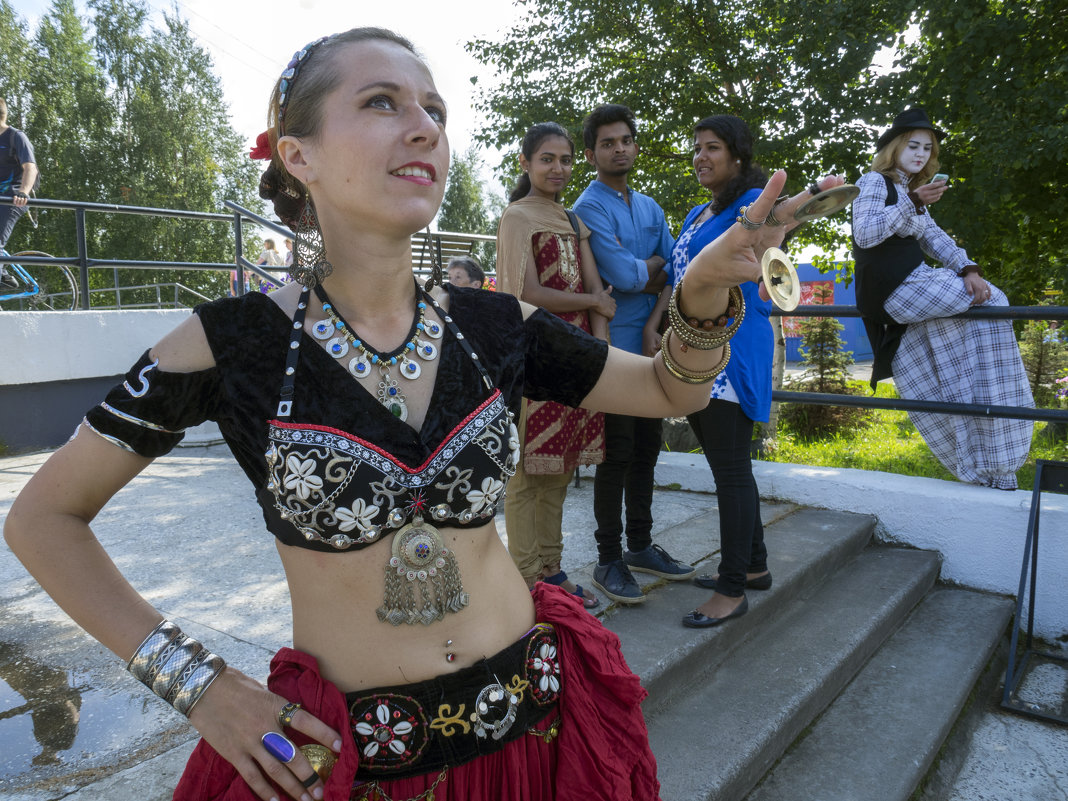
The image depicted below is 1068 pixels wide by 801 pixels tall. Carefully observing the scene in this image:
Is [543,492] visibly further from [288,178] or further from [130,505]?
[130,505]

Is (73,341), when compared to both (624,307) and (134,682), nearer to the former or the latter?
(134,682)

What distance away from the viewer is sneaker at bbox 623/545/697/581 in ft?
11.5

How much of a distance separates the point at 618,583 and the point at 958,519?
2.12 m

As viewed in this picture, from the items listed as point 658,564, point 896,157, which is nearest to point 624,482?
point 658,564

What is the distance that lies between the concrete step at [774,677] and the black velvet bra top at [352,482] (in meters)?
1.50

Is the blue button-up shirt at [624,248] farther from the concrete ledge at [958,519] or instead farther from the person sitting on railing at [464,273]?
the person sitting on railing at [464,273]

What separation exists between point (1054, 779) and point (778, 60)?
654 centimetres

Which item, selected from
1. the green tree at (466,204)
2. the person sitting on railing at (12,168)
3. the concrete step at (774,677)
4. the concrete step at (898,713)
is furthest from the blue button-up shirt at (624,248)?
the green tree at (466,204)

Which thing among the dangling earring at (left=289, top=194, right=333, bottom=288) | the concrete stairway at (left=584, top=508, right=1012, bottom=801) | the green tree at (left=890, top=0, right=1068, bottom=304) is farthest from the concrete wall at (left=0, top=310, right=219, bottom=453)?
the green tree at (left=890, top=0, right=1068, bottom=304)

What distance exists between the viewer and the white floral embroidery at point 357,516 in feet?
3.78

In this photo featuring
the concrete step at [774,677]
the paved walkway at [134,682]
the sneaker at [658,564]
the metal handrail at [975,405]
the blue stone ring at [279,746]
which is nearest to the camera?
the blue stone ring at [279,746]

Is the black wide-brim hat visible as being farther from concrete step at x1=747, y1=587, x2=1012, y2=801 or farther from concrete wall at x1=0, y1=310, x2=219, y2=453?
concrete wall at x1=0, y1=310, x2=219, y2=453

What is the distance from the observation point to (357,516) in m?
1.16

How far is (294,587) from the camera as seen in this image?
125 cm
